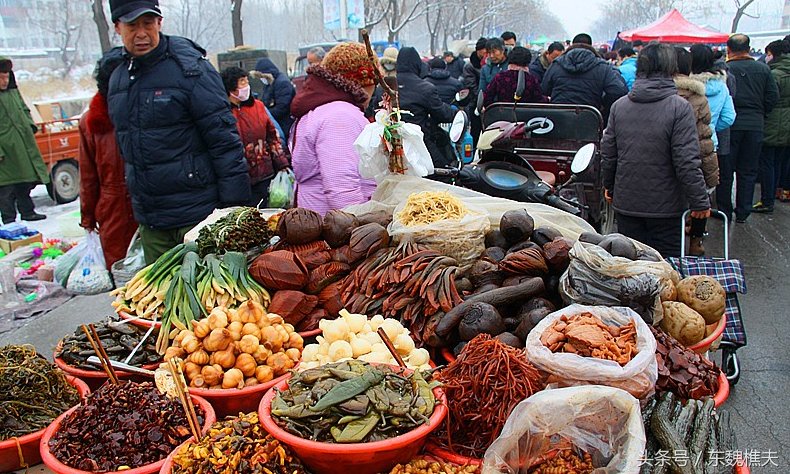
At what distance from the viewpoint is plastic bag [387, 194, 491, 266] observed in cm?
311

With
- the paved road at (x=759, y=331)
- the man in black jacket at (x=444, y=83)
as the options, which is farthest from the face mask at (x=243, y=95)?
the man in black jacket at (x=444, y=83)

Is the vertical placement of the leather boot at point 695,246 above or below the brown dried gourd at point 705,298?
below

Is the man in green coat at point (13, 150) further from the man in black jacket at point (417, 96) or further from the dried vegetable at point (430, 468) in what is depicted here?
the dried vegetable at point (430, 468)

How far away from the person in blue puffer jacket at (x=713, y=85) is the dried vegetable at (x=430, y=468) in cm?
596

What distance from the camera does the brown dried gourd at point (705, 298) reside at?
9.20 ft

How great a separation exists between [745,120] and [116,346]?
783cm

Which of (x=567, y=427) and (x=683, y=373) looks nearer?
(x=567, y=427)

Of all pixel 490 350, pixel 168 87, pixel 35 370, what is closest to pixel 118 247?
pixel 168 87

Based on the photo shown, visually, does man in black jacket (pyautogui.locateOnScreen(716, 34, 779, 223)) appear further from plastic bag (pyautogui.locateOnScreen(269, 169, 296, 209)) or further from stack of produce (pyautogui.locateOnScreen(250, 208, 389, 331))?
stack of produce (pyautogui.locateOnScreen(250, 208, 389, 331))

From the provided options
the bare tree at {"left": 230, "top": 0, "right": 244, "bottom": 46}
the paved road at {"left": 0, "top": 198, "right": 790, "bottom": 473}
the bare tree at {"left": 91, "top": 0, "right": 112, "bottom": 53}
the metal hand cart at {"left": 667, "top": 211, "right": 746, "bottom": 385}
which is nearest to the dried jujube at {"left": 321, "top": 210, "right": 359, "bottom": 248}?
the metal hand cart at {"left": 667, "top": 211, "right": 746, "bottom": 385}

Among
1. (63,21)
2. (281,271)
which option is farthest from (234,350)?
(63,21)

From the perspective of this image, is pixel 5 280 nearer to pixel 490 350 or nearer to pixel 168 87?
pixel 168 87

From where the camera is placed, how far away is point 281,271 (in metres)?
2.95

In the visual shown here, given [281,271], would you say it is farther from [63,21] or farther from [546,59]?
[63,21]
